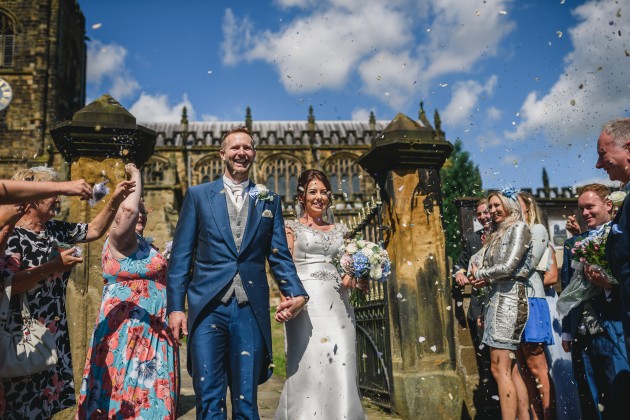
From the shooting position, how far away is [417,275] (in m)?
5.39

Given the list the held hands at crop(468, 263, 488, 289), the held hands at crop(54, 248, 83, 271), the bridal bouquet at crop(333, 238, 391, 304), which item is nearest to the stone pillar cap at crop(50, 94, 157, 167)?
the held hands at crop(54, 248, 83, 271)

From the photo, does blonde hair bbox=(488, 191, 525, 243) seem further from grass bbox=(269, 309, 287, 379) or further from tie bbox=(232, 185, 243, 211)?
grass bbox=(269, 309, 287, 379)

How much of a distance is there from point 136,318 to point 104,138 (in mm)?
2517

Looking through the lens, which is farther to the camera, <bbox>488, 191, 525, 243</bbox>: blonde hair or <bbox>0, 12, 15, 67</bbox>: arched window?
<bbox>0, 12, 15, 67</bbox>: arched window

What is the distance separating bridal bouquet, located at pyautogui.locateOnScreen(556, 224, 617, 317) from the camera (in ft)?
11.6

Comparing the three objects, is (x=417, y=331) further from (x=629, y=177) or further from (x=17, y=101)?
(x=17, y=101)

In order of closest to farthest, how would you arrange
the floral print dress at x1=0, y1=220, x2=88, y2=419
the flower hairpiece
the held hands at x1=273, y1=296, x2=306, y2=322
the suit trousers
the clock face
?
the suit trousers < the floral print dress at x1=0, y1=220, x2=88, y2=419 < the held hands at x1=273, y1=296, x2=306, y2=322 < the flower hairpiece < the clock face

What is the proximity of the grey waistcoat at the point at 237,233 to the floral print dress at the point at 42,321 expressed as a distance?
1.17 m

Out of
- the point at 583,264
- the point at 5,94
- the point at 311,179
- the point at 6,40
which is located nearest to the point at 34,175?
the point at 311,179

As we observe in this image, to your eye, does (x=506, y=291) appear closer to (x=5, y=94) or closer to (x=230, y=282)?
(x=230, y=282)

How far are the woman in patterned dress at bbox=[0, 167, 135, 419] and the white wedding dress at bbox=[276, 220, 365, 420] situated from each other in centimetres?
145

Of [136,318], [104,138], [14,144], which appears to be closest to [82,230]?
[136,318]

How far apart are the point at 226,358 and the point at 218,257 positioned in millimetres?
606

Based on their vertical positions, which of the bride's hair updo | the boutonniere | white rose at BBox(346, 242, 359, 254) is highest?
the bride's hair updo
